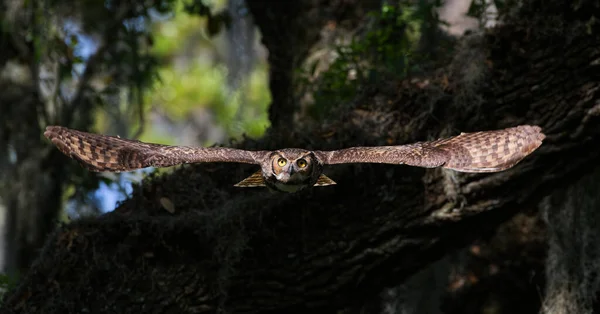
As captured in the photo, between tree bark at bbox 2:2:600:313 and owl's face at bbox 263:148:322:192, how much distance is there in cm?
57

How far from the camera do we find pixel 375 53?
6973mm

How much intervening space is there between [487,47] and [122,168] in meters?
2.63

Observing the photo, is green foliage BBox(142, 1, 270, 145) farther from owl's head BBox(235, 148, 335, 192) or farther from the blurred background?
owl's head BBox(235, 148, 335, 192)

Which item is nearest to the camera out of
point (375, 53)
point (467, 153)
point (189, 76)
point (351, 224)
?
point (467, 153)

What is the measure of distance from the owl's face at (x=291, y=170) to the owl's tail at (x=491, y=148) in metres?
0.79

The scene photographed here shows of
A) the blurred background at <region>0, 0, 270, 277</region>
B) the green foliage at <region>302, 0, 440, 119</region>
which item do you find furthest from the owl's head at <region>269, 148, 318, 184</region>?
the blurred background at <region>0, 0, 270, 277</region>

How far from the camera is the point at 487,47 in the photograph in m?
5.75

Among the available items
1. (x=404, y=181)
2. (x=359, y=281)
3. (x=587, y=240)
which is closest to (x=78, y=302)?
(x=359, y=281)

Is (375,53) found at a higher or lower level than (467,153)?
higher

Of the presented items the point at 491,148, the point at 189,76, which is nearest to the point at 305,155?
the point at 491,148

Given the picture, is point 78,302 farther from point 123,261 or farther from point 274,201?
point 274,201

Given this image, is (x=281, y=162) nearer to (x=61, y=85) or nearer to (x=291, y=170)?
(x=291, y=170)

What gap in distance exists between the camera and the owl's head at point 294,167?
4848 mm

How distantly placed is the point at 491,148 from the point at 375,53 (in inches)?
85.1
